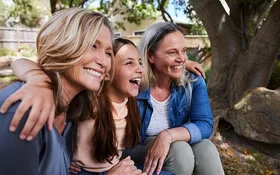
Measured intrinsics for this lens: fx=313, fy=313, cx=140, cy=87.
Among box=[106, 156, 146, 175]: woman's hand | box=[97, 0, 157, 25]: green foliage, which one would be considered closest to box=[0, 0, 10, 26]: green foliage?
box=[97, 0, 157, 25]: green foliage

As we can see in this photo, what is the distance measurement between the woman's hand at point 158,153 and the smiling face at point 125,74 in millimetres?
355

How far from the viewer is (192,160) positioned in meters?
2.06

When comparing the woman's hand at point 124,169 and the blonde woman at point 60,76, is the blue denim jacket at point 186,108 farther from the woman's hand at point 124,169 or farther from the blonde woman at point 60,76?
the blonde woman at point 60,76

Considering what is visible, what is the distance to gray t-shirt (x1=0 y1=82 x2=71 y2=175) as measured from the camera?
1.07 meters

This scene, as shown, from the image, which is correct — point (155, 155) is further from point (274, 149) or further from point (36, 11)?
point (36, 11)

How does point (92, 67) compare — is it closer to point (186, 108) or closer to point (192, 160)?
point (192, 160)

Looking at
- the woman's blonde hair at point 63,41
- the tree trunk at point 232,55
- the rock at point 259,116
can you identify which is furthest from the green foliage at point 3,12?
the woman's blonde hair at point 63,41

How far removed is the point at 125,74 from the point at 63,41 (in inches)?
30.3

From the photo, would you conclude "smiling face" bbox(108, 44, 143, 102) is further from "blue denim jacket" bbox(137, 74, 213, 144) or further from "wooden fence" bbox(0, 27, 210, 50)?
"wooden fence" bbox(0, 27, 210, 50)

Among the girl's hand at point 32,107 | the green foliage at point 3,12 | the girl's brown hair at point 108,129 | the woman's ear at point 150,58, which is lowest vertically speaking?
the girl's brown hair at point 108,129

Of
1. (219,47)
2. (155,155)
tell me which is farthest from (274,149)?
(155,155)

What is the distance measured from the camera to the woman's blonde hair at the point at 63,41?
1.35 m

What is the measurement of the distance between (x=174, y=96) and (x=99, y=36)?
1.07 metres

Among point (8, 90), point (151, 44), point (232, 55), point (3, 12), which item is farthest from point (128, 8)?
point (3, 12)
